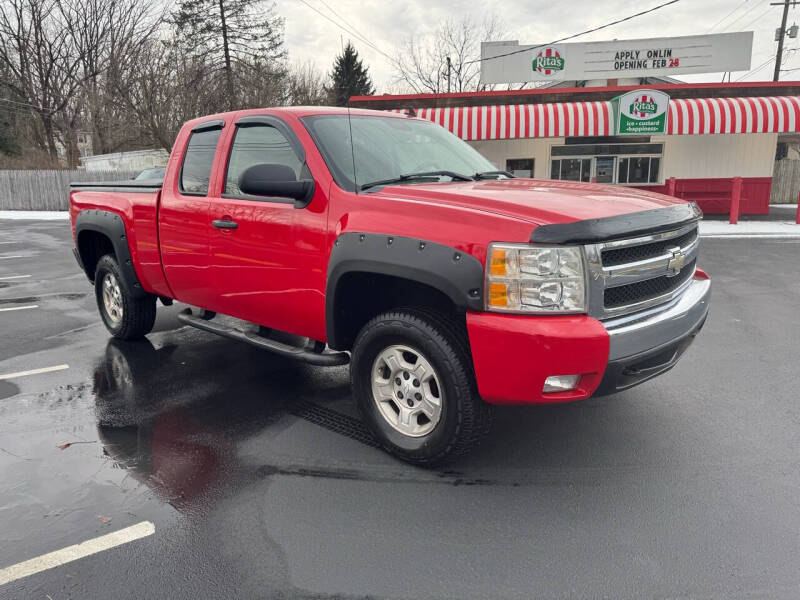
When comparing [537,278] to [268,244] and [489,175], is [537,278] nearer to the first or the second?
[489,175]

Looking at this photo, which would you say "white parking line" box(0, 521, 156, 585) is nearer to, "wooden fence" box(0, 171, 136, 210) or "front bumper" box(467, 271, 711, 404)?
"front bumper" box(467, 271, 711, 404)

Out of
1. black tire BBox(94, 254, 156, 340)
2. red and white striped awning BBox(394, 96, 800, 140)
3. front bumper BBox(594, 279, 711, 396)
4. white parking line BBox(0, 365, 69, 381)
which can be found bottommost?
white parking line BBox(0, 365, 69, 381)

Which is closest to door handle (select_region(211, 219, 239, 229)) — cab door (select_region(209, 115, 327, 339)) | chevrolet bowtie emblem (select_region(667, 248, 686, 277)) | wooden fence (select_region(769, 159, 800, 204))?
cab door (select_region(209, 115, 327, 339))

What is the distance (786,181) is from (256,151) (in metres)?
29.7

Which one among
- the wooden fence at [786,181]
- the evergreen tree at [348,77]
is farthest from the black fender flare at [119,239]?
the evergreen tree at [348,77]

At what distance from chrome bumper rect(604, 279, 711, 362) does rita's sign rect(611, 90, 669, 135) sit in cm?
1700

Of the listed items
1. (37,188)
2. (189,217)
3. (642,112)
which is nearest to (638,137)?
(642,112)

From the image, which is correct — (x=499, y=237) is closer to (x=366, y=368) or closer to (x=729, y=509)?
(x=366, y=368)

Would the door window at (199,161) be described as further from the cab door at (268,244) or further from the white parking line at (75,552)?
the white parking line at (75,552)

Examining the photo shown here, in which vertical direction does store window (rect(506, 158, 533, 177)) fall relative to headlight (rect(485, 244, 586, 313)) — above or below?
above

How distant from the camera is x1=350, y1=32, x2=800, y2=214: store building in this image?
18688 mm

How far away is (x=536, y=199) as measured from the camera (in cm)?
314

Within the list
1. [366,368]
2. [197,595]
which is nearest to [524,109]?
[366,368]

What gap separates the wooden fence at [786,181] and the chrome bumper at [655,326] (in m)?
28.2
